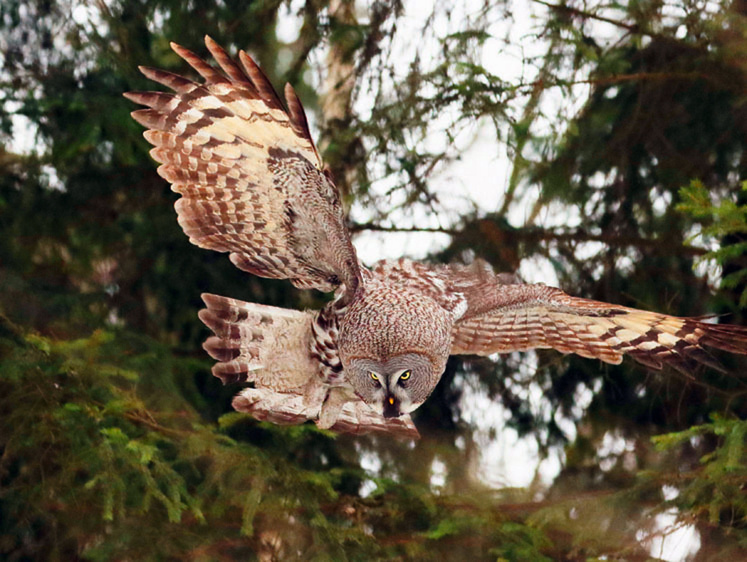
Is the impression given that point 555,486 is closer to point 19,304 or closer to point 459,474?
point 459,474

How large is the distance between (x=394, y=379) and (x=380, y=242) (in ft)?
6.42

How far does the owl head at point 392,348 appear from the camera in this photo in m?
3.78

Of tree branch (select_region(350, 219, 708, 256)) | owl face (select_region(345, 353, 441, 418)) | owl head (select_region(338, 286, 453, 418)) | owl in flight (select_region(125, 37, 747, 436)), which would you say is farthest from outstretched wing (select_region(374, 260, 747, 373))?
tree branch (select_region(350, 219, 708, 256))

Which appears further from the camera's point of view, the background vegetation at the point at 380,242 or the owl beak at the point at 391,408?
the background vegetation at the point at 380,242

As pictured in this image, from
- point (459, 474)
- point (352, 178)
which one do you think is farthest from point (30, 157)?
point (459, 474)

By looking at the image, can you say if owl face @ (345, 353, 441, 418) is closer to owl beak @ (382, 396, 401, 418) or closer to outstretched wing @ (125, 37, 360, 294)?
owl beak @ (382, 396, 401, 418)

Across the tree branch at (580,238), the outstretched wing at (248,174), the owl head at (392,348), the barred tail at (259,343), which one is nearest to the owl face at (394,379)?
A: the owl head at (392,348)

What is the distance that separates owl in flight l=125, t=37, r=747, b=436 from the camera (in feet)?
12.3

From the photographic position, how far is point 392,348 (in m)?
3.78

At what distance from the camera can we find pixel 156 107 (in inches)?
149

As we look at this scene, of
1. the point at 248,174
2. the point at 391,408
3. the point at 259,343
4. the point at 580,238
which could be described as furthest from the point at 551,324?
the point at 248,174

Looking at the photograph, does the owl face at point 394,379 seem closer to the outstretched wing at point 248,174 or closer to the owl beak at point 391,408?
the owl beak at point 391,408

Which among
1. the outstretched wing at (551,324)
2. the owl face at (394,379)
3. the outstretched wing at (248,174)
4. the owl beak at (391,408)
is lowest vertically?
the owl beak at (391,408)

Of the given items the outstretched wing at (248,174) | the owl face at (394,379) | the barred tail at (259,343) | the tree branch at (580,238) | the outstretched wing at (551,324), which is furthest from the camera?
the tree branch at (580,238)
